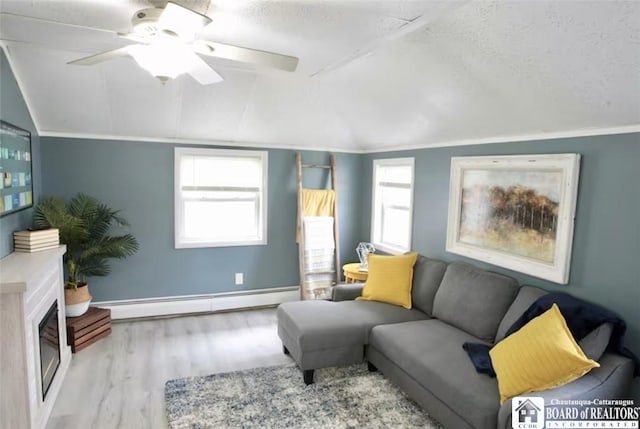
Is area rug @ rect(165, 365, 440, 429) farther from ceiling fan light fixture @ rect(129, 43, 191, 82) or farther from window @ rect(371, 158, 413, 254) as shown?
ceiling fan light fixture @ rect(129, 43, 191, 82)

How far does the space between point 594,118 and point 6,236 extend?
3830 mm

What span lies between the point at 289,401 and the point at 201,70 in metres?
2.19

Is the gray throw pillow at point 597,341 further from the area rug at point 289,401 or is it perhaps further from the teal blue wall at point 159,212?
the teal blue wall at point 159,212

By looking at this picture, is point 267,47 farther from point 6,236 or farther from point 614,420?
point 614,420

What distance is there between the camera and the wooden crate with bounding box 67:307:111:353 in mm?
3406

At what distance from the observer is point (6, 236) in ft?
8.89

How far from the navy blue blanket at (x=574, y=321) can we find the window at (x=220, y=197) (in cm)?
287

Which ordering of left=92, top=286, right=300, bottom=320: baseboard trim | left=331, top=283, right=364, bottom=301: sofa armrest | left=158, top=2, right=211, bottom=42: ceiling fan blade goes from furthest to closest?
left=92, top=286, right=300, bottom=320: baseboard trim → left=331, top=283, right=364, bottom=301: sofa armrest → left=158, top=2, right=211, bottom=42: ceiling fan blade

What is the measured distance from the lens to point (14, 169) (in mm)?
2850

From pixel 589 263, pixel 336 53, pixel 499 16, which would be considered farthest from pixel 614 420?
pixel 336 53

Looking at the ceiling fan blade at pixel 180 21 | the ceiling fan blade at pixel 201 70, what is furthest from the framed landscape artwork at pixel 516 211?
the ceiling fan blade at pixel 180 21

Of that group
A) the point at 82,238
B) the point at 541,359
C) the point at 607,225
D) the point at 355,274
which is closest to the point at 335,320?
the point at 355,274

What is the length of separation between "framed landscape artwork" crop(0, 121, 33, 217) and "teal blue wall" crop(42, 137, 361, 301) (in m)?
0.64

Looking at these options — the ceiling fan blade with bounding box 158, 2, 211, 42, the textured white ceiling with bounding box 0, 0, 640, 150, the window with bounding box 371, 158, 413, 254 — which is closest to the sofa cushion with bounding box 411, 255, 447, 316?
the window with bounding box 371, 158, 413, 254
